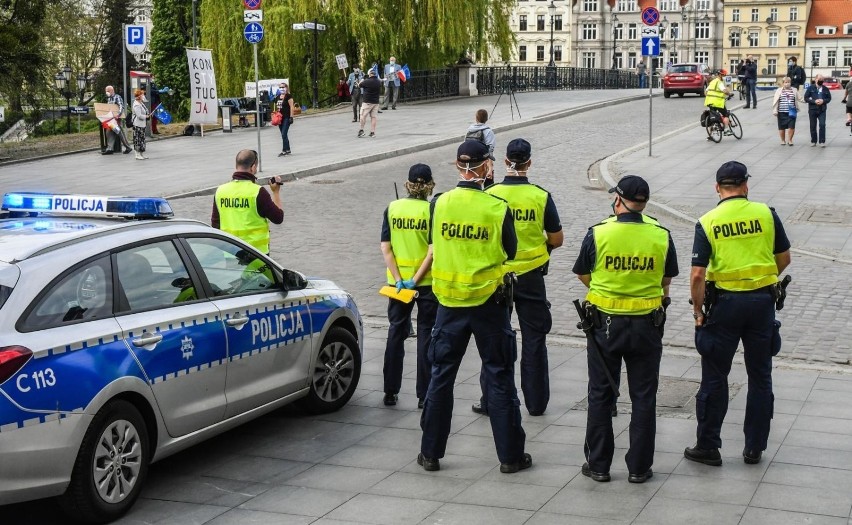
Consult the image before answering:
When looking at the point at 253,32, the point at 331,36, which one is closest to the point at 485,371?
the point at 253,32

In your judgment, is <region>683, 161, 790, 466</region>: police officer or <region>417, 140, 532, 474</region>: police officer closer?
<region>417, 140, 532, 474</region>: police officer

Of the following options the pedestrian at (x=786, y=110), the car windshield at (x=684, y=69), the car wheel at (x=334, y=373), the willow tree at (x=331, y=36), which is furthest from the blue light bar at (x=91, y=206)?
the car windshield at (x=684, y=69)

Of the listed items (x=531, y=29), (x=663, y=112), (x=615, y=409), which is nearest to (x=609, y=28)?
(x=531, y=29)

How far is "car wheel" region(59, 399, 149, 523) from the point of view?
606 centimetres

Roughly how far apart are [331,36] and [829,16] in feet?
382

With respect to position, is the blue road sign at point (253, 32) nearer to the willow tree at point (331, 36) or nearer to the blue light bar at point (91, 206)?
the blue light bar at point (91, 206)

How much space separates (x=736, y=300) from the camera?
A: 23.2 feet

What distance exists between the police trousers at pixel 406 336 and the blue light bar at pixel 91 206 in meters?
1.90

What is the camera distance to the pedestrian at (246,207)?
941 cm

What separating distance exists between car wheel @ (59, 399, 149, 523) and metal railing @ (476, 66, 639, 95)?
39.4 m

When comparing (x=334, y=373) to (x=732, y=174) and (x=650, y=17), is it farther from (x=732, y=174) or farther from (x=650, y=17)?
(x=650, y=17)

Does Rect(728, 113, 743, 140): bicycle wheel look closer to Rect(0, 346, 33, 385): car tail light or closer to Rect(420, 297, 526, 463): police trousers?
Rect(420, 297, 526, 463): police trousers

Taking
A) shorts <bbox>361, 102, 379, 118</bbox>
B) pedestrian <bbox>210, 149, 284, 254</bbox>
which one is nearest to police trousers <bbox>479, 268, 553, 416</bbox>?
pedestrian <bbox>210, 149, 284, 254</bbox>

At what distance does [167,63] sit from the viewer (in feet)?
240
